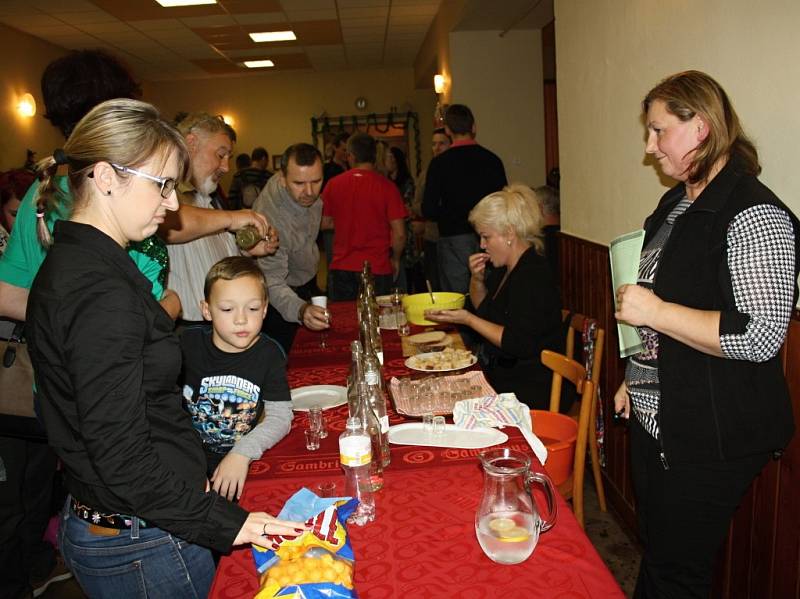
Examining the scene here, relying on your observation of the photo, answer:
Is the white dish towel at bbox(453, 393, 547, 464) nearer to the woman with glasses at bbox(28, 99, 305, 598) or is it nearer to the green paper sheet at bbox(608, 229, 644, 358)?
the green paper sheet at bbox(608, 229, 644, 358)

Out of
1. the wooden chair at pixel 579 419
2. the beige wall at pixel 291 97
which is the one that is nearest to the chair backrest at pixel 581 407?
the wooden chair at pixel 579 419

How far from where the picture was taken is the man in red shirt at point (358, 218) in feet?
16.3

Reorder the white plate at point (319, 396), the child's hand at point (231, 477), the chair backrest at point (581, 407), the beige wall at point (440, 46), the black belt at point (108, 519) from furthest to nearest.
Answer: the beige wall at point (440, 46)
the chair backrest at point (581, 407)
the white plate at point (319, 396)
the child's hand at point (231, 477)
the black belt at point (108, 519)

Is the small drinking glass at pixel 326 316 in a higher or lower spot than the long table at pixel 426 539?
higher

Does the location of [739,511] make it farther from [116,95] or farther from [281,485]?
[116,95]

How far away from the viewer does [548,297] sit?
2.83 meters

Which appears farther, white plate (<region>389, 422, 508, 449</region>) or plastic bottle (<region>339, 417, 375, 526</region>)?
white plate (<region>389, 422, 508, 449</region>)

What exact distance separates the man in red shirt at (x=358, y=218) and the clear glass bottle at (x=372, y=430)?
325cm

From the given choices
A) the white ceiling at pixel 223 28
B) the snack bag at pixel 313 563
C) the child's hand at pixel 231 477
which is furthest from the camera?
the white ceiling at pixel 223 28

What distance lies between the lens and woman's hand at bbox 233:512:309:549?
3.83ft

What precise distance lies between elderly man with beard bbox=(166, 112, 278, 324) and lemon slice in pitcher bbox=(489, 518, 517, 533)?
1601 mm

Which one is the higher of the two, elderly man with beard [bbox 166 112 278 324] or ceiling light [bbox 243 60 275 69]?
ceiling light [bbox 243 60 275 69]

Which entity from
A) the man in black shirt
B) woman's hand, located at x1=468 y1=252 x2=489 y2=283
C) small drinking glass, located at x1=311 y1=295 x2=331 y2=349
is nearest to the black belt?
small drinking glass, located at x1=311 y1=295 x2=331 y2=349

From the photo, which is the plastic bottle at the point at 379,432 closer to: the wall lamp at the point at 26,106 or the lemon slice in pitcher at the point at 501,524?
the lemon slice in pitcher at the point at 501,524
